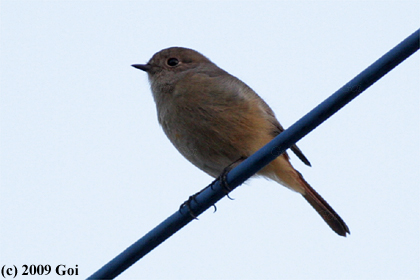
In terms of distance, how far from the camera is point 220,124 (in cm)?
626

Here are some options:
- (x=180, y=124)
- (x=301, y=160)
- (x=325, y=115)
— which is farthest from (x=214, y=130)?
(x=325, y=115)

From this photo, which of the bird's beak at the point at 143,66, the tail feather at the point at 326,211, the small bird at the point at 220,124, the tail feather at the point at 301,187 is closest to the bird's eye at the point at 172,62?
the bird's beak at the point at 143,66

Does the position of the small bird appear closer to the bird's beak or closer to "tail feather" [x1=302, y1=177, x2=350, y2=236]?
"tail feather" [x1=302, y1=177, x2=350, y2=236]

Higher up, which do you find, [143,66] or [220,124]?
[143,66]

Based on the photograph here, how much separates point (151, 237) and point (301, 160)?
3.26 m

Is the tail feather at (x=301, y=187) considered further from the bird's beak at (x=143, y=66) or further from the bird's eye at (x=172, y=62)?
the bird's beak at (x=143, y=66)

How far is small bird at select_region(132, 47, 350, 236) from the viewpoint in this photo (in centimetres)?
629

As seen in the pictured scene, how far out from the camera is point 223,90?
656 centimetres

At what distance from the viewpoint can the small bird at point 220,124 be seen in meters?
6.29

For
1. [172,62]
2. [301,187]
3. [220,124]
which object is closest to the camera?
[220,124]

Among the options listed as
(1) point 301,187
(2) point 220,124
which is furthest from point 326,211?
(2) point 220,124

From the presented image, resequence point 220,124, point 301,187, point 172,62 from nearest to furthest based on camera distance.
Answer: point 220,124 → point 301,187 → point 172,62

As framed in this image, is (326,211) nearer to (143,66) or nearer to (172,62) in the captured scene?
(172,62)

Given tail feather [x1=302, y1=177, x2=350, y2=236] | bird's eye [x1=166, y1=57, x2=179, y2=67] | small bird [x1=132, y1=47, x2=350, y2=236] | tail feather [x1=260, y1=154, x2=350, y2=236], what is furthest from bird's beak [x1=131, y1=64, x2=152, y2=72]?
tail feather [x1=302, y1=177, x2=350, y2=236]
